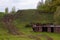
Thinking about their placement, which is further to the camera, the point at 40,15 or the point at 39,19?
the point at 40,15

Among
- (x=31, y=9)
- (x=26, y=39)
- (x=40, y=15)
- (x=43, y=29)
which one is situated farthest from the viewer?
(x=31, y=9)

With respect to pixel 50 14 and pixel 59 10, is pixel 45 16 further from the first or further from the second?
pixel 59 10

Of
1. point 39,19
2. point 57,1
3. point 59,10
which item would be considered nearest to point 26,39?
point 59,10

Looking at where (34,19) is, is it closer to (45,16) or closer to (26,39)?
(45,16)

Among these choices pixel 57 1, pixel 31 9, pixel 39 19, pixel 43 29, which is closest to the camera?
pixel 43 29

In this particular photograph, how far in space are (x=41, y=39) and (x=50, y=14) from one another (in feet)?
105

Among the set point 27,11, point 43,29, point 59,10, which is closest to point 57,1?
point 59,10

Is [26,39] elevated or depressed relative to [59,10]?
depressed

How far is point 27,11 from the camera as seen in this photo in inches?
2277

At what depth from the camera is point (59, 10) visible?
115ft

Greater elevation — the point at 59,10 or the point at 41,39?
the point at 59,10

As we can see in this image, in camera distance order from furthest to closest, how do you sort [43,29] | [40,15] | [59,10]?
1. [40,15]
2. [59,10]
3. [43,29]

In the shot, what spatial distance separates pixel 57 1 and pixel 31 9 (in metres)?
19.6

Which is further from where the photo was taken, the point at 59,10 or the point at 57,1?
the point at 57,1
